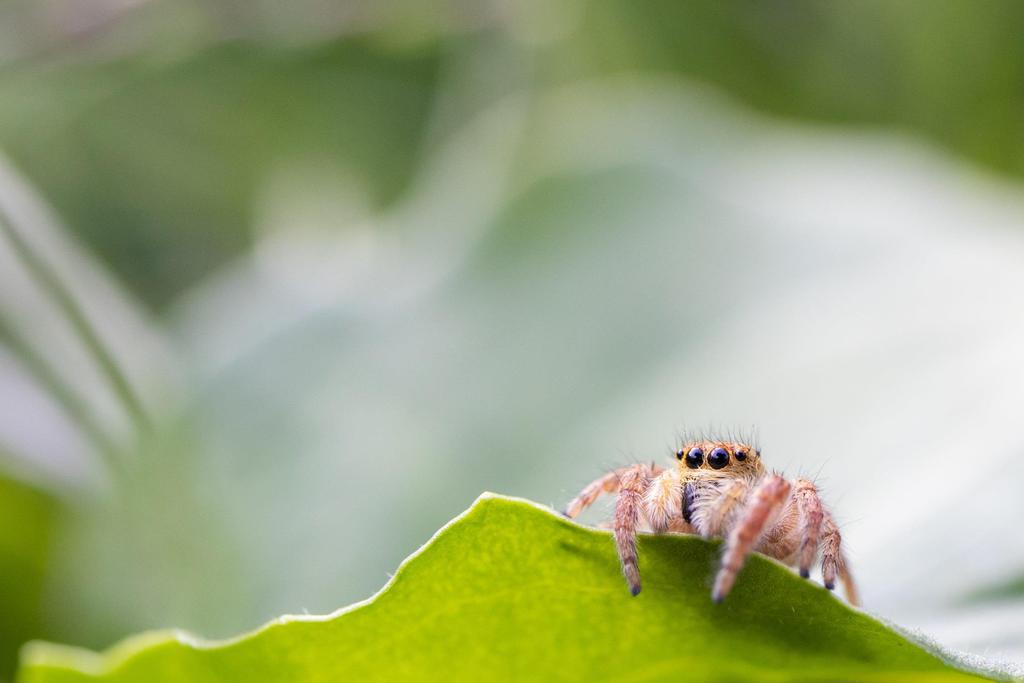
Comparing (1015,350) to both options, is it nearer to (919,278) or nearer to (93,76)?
(919,278)

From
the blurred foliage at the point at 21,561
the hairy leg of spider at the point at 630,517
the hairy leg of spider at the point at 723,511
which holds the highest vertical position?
the hairy leg of spider at the point at 723,511

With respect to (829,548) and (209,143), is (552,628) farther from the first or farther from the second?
(209,143)

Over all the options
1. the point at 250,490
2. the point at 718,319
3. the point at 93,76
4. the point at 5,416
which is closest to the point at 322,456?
the point at 250,490

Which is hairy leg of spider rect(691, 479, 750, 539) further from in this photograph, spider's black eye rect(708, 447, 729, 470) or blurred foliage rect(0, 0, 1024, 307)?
blurred foliage rect(0, 0, 1024, 307)

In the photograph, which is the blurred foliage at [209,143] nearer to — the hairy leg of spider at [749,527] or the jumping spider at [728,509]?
the jumping spider at [728,509]

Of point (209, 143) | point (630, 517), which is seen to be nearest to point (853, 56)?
point (209, 143)

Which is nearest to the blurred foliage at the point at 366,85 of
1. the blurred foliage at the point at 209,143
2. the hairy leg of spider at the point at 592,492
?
the blurred foliage at the point at 209,143

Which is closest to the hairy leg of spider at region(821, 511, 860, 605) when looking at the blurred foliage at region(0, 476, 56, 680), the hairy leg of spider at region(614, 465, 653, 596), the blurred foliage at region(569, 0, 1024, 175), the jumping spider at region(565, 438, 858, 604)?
the jumping spider at region(565, 438, 858, 604)
